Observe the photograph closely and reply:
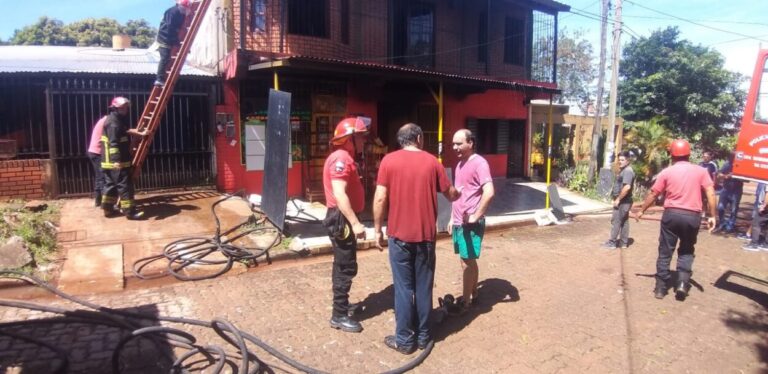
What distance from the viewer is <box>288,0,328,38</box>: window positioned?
401 inches

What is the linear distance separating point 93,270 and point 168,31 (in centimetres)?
453

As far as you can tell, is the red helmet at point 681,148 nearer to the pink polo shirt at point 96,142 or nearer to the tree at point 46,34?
the pink polo shirt at point 96,142

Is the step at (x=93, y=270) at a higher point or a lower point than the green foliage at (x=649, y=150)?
lower

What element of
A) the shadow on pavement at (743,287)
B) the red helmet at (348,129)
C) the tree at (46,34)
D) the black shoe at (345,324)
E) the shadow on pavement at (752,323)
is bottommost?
the shadow on pavement at (743,287)

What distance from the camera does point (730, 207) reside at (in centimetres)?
1025

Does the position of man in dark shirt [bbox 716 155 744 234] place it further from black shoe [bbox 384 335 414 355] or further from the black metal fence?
the black metal fence

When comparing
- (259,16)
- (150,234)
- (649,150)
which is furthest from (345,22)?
(649,150)

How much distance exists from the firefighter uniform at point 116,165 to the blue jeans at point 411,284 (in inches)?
200

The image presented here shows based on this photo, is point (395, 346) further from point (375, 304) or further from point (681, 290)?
point (681, 290)

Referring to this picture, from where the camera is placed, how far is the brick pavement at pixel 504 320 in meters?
3.95

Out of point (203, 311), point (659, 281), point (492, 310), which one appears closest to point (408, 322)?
point (492, 310)

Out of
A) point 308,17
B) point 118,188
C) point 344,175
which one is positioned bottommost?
point 118,188

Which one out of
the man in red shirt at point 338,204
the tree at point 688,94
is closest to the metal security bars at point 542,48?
the tree at point 688,94

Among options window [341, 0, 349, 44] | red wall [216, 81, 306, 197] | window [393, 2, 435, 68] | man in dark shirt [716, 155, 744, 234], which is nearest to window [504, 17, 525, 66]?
window [393, 2, 435, 68]
